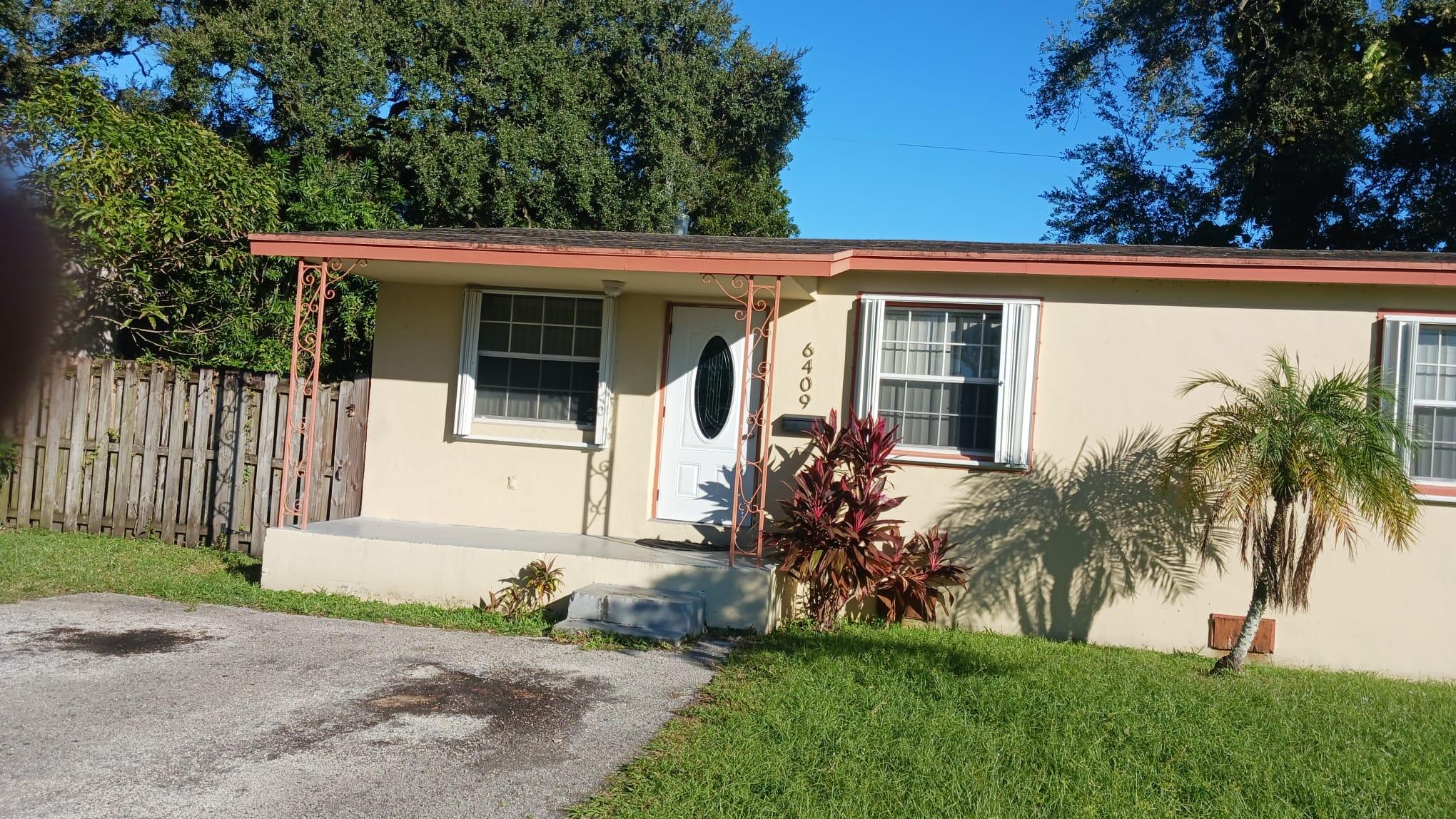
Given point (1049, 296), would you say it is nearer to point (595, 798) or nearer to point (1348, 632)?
point (1348, 632)

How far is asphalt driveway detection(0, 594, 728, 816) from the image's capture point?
464cm

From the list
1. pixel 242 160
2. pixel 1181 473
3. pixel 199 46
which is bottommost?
pixel 1181 473

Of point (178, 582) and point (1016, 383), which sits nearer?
point (178, 582)

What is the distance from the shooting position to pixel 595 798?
187 inches

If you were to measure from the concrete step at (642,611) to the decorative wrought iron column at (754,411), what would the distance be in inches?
28.2

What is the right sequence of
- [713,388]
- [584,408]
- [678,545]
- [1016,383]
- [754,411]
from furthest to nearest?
[584,408], [713,388], [754,411], [678,545], [1016,383]

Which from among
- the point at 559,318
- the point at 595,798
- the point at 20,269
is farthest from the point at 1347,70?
the point at 20,269

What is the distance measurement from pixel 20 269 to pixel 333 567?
27.9ft

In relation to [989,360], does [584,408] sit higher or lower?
lower

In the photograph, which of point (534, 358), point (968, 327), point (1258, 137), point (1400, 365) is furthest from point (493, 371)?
point (1258, 137)

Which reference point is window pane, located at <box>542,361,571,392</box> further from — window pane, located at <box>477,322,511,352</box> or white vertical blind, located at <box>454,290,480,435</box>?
white vertical blind, located at <box>454,290,480,435</box>

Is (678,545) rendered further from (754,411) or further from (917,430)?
(917,430)

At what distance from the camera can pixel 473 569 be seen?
8.67m

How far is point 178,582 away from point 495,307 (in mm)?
3589
